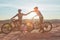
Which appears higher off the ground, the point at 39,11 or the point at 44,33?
the point at 39,11

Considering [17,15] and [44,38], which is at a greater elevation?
[17,15]

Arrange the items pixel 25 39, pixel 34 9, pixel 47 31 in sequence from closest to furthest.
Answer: pixel 25 39
pixel 34 9
pixel 47 31

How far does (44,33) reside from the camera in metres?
22.4

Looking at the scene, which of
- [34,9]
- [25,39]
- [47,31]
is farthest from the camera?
[47,31]

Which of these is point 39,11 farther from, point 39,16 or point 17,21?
point 17,21

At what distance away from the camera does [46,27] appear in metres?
22.4

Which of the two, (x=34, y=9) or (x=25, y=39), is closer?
(x=25, y=39)

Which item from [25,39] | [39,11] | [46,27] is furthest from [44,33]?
[25,39]

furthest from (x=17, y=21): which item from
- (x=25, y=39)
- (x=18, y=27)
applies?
(x=25, y=39)

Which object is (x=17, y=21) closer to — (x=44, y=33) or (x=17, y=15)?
(x=17, y=15)

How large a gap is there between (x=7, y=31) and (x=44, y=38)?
3942 millimetres

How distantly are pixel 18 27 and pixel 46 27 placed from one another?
231 cm

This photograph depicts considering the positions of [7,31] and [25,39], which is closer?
[25,39]

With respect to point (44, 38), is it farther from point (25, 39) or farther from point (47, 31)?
point (47, 31)
